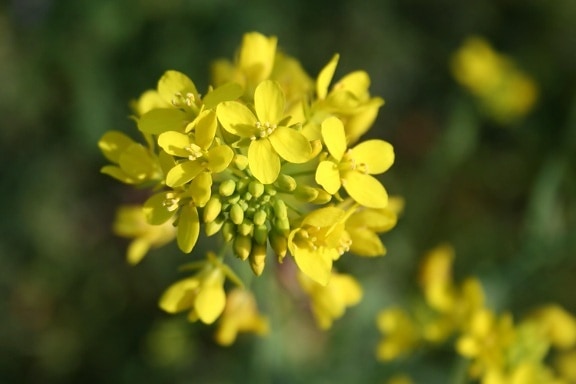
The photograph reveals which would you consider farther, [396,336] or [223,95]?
[396,336]

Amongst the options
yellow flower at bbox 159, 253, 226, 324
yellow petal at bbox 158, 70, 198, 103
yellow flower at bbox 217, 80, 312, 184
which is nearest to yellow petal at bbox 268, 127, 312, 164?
yellow flower at bbox 217, 80, 312, 184

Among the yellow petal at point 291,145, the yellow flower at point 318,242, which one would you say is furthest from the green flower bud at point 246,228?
the yellow petal at point 291,145

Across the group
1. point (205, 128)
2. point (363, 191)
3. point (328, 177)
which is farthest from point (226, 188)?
point (363, 191)

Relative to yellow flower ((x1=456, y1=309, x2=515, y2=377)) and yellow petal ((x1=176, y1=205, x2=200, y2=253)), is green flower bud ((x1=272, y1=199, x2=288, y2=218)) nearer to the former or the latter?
yellow petal ((x1=176, y1=205, x2=200, y2=253))

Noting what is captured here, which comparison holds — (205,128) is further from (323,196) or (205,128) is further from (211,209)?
(323,196)

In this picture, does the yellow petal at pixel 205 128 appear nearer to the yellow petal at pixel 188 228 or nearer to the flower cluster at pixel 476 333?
the yellow petal at pixel 188 228

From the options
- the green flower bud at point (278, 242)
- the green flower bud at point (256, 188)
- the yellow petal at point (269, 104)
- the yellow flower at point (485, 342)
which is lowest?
the yellow flower at point (485, 342)

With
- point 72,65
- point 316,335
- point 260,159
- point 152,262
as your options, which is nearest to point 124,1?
point 72,65
